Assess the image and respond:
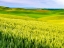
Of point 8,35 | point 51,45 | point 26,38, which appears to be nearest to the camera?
point 51,45

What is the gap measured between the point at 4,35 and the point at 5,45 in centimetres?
120

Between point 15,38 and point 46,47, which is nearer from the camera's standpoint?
point 46,47

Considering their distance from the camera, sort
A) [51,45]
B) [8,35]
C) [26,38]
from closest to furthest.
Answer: [51,45] < [26,38] < [8,35]

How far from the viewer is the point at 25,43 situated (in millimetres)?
6031

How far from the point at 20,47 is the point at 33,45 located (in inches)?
16.8

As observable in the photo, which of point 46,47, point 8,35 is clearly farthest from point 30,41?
point 8,35

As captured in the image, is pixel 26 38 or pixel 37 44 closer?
pixel 37 44

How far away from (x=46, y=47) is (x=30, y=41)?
63 centimetres

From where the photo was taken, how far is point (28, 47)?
5809 millimetres

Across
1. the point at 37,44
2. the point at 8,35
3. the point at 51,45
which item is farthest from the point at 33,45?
the point at 8,35

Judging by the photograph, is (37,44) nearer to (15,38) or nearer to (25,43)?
(25,43)

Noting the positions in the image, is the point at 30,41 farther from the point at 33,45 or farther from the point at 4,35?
the point at 4,35

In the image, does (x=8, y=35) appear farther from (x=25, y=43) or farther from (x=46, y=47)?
(x=46, y=47)

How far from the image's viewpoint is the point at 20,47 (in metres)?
5.85
